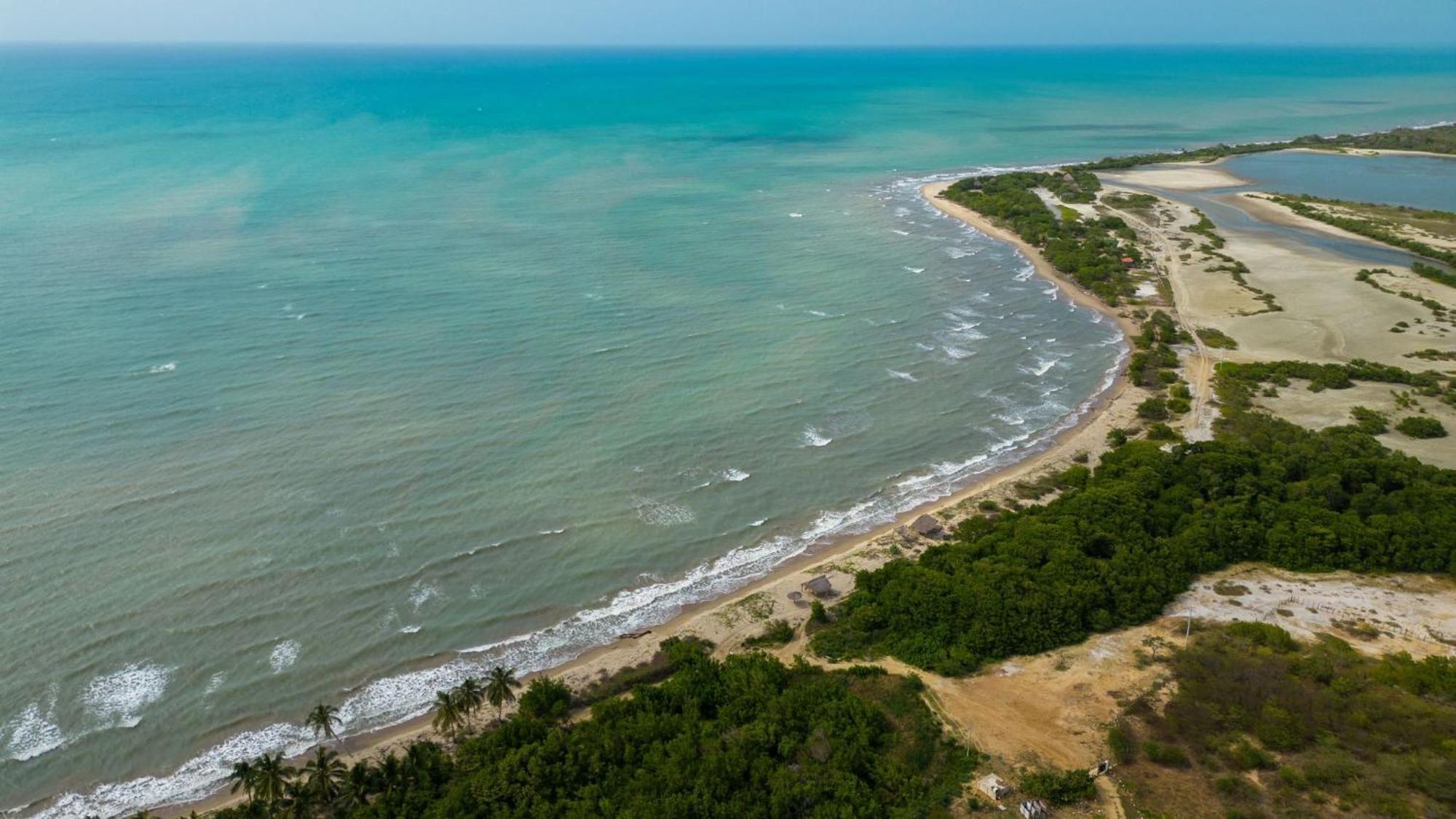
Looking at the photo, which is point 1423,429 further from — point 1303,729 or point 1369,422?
point 1303,729

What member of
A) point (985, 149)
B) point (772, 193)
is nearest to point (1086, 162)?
point (985, 149)

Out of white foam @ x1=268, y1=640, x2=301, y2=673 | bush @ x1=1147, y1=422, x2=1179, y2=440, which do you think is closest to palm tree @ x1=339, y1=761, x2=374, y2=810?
white foam @ x1=268, y1=640, x2=301, y2=673

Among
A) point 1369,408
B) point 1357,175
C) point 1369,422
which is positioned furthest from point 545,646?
point 1357,175

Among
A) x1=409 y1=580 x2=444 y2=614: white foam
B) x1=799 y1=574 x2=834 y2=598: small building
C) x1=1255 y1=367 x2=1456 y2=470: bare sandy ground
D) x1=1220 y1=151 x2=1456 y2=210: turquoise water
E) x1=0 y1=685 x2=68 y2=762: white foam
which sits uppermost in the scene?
x1=1220 y1=151 x2=1456 y2=210: turquoise water

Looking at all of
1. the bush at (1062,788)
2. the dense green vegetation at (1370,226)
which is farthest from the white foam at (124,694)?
the dense green vegetation at (1370,226)

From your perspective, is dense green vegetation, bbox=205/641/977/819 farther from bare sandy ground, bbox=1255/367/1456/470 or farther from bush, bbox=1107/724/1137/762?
bare sandy ground, bbox=1255/367/1456/470

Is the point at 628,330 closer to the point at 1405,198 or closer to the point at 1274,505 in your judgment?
the point at 1274,505
